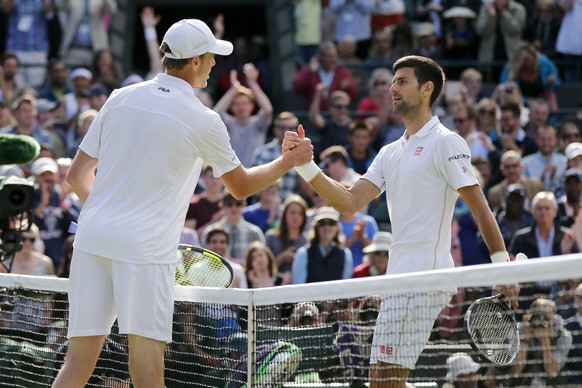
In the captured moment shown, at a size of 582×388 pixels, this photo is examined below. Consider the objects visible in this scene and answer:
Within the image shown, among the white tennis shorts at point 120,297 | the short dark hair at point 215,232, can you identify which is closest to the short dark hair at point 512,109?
the short dark hair at point 215,232

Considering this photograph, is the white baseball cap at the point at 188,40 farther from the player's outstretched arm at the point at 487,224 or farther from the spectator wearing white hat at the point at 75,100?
the spectator wearing white hat at the point at 75,100

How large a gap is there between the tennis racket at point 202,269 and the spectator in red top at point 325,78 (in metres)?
8.85

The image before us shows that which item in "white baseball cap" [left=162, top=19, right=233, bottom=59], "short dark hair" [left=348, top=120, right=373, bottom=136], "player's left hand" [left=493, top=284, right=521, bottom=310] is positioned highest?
"short dark hair" [left=348, top=120, right=373, bottom=136]

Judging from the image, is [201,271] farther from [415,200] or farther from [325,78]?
[325,78]

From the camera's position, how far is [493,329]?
616cm

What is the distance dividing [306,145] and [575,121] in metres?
8.18

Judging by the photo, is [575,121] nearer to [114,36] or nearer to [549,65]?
[549,65]

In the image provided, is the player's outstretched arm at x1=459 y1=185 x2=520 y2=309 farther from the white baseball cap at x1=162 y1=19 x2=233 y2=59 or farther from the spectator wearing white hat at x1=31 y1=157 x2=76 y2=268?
the spectator wearing white hat at x1=31 y1=157 x2=76 y2=268

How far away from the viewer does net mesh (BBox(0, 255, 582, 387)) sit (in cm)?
577

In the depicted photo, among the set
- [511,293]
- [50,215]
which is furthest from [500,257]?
[50,215]

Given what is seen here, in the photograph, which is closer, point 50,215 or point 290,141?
point 290,141

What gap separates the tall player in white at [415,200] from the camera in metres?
6.21

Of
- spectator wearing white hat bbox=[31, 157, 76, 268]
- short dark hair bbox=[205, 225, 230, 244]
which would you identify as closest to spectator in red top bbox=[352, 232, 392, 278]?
short dark hair bbox=[205, 225, 230, 244]

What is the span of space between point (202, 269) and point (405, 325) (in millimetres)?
1440
